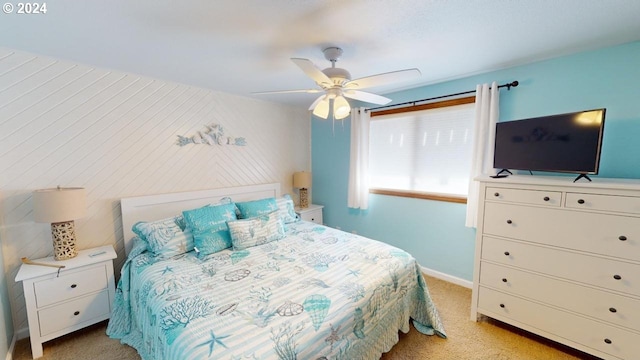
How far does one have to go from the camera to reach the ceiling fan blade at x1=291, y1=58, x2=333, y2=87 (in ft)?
4.89

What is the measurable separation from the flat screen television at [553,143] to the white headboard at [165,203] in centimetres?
298

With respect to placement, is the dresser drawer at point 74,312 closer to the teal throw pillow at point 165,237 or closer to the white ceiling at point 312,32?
the teal throw pillow at point 165,237

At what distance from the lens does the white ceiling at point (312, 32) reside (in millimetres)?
1385

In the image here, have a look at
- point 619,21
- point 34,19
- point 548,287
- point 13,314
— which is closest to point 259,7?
point 34,19

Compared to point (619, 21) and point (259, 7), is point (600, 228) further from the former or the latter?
point (259, 7)

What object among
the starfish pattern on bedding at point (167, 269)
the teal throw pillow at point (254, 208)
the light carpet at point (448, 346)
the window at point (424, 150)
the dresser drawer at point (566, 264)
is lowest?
the light carpet at point (448, 346)

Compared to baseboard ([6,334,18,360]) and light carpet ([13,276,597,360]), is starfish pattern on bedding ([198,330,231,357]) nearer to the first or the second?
light carpet ([13,276,597,360])

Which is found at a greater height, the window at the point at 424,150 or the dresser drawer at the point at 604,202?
the window at the point at 424,150

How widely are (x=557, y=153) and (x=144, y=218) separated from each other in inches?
151

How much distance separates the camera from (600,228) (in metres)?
1.67

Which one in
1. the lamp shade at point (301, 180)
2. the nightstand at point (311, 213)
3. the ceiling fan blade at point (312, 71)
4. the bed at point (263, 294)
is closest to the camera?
the bed at point (263, 294)

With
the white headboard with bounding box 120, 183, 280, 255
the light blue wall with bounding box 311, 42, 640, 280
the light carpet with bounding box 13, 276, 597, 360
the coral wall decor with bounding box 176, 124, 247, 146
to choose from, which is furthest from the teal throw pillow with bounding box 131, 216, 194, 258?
the light blue wall with bounding box 311, 42, 640, 280

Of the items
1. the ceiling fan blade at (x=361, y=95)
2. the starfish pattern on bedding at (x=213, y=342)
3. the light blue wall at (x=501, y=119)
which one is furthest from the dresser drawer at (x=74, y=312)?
the light blue wall at (x=501, y=119)

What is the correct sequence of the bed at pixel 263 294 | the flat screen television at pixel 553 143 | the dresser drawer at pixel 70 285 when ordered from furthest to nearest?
the dresser drawer at pixel 70 285 < the flat screen television at pixel 553 143 < the bed at pixel 263 294
